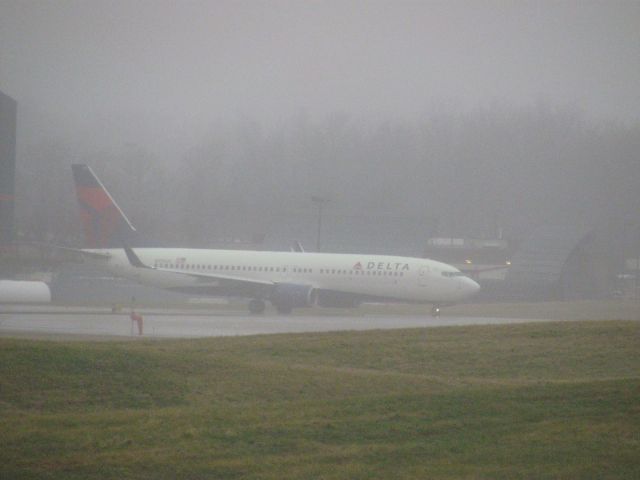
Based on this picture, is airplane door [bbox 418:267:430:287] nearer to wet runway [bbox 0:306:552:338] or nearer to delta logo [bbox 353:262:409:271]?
delta logo [bbox 353:262:409:271]

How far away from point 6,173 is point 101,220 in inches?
316

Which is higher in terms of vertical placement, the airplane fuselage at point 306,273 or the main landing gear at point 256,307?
the airplane fuselage at point 306,273

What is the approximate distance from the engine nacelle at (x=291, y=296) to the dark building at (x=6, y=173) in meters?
15.8

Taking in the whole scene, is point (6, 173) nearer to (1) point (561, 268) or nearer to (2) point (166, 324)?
(2) point (166, 324)

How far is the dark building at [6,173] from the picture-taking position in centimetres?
4525

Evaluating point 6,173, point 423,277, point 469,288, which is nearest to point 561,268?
point 469,288

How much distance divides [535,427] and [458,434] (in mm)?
916

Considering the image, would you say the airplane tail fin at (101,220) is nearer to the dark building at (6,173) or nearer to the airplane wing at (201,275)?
the airplane wing at (201,275)

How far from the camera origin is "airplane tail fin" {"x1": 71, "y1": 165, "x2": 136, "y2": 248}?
134 feet

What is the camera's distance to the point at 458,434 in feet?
31.6

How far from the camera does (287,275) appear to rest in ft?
124

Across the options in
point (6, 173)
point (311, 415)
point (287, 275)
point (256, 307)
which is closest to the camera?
point (311, 415)

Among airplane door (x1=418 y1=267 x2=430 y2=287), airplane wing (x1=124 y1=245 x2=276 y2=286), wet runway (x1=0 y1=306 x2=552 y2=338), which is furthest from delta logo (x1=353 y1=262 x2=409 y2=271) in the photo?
wet runway (x1=0 y1=306 x2=552 y2=338)

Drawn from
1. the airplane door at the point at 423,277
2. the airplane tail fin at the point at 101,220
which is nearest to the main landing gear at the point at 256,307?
the airplane door at the point at 423,277
